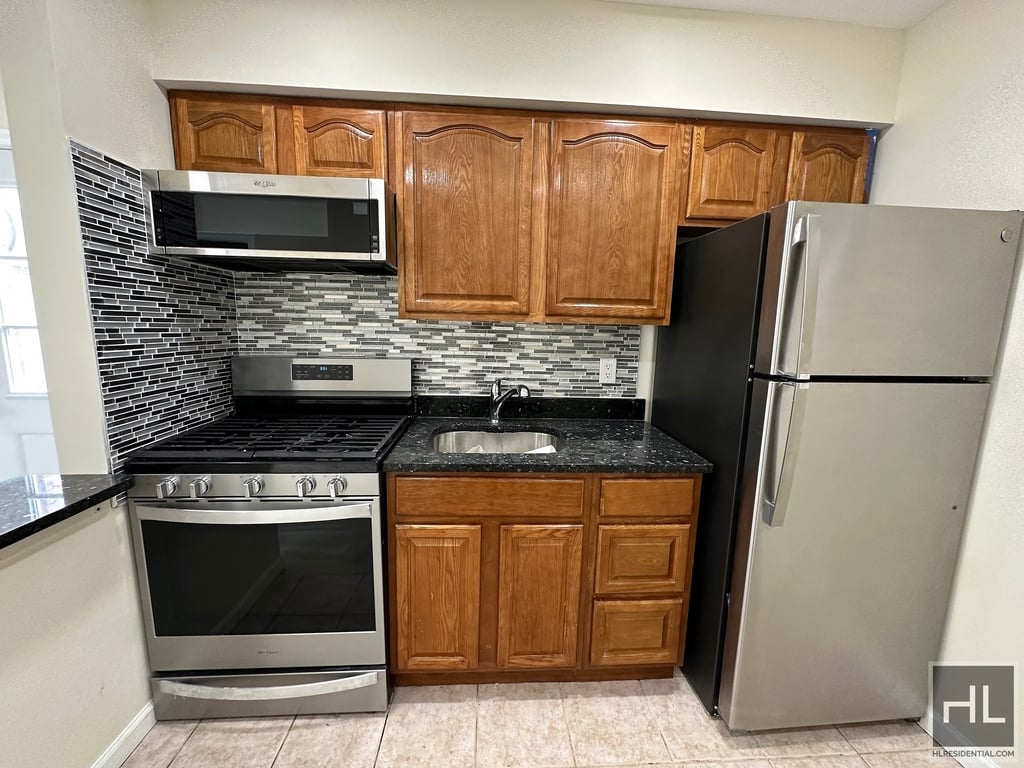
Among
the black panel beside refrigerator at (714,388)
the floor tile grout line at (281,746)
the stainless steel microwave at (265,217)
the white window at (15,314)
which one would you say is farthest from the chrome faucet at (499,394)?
the white window at (15,314)

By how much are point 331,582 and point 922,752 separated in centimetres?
212

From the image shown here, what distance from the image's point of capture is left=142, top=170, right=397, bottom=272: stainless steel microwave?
1431 mm

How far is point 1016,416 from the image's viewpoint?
128 cm

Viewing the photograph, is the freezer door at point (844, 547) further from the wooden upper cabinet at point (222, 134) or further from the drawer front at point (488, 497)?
the wooden upper cabinet at point (222, 134)

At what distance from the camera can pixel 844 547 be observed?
135 centimetres

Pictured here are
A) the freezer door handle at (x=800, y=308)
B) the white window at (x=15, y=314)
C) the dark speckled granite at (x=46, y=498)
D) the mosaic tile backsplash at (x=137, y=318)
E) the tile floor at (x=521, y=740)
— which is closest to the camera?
the dark speckled granite at (x=46, y=498)

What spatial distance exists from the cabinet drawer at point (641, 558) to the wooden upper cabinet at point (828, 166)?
4.75 feet

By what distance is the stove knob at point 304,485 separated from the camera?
1.38 meters

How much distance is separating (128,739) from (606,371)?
2230mm

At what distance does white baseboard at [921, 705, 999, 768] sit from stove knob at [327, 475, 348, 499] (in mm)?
2218

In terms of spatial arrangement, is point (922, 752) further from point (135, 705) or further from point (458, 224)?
point (135, 705)

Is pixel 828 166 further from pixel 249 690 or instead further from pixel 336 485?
pixel 249 690

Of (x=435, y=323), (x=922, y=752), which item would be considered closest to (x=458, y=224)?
(x=435, y=323)

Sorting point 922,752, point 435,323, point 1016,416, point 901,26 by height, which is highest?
point 901,26
